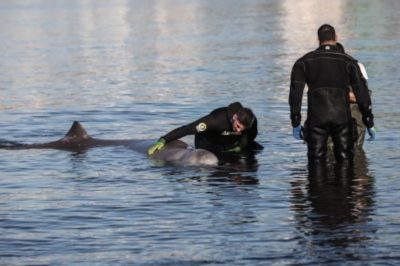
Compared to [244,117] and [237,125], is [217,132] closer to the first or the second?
[237,125]

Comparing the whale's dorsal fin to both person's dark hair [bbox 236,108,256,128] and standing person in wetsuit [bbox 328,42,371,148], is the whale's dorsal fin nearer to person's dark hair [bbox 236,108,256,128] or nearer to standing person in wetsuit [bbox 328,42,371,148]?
person's dark hair [bbox 236,108,256,128]

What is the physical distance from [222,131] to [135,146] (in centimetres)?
204

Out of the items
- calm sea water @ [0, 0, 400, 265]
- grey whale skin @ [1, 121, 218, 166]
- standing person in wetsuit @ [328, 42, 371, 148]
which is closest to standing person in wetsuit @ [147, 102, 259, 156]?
grey whale skin @ [1, 121, 218, 166]

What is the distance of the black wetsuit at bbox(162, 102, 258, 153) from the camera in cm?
1786

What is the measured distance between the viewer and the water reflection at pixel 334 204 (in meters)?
12.6

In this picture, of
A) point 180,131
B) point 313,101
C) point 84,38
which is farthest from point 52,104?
point 84,38

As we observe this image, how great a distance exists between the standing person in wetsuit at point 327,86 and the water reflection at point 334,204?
76 cm

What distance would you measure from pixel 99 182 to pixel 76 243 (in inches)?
160

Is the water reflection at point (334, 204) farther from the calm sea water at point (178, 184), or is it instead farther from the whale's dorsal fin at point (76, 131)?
the whale's dorsal fin at point (76, 131)

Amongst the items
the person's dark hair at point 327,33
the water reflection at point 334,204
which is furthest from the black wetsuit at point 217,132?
the person's dark hair at point 327,33

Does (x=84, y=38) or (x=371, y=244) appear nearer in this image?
(x=371, y=244)

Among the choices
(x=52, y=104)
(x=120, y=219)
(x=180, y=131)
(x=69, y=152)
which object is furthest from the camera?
(x=52, y=104)

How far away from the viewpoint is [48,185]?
16.5 m

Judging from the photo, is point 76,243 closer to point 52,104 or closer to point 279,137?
point 279,137
